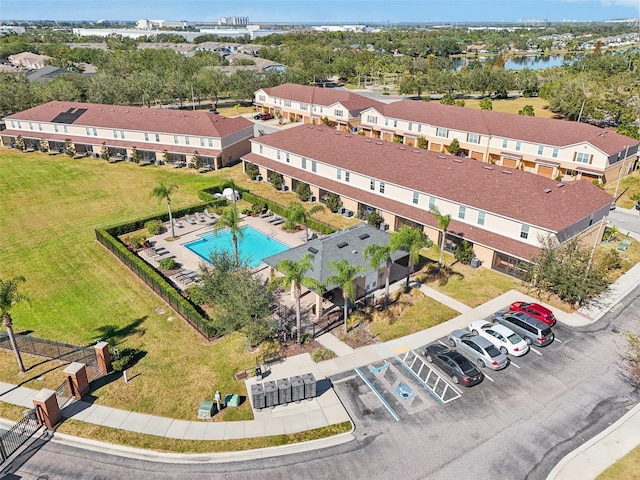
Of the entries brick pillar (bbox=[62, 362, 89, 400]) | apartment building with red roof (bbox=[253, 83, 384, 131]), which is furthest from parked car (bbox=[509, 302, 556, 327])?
apartment building with red roof (bbox=[253, 83, 384, 131])

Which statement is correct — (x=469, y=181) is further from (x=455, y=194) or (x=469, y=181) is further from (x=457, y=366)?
(x=457, y=366)

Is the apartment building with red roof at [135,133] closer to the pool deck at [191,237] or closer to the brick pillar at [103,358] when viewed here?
the pool deck at [191,237]

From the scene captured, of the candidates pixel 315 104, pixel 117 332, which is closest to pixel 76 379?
pixel 117 332

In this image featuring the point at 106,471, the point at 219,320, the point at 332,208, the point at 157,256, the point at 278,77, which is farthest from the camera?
the point at 278,77

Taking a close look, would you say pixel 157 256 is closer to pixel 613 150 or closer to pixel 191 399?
pixel 191 399

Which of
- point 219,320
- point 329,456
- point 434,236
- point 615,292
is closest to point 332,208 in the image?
point 434,236

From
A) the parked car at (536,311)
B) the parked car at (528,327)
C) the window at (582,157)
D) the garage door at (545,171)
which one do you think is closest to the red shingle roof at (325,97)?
the garage door at (545,171)
